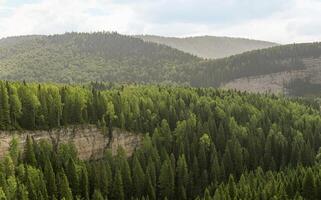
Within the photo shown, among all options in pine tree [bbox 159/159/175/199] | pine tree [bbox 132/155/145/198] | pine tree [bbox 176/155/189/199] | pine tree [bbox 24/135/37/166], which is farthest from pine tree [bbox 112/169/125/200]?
pine tree [bbox 24/135/37/166]

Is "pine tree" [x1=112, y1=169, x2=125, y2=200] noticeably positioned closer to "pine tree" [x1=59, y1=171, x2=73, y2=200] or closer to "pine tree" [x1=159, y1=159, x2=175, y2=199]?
"pine tree" [x1=159, y1=159, x2=175, y2=199]

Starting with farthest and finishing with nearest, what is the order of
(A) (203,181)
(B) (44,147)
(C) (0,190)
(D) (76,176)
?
1. (A) (203,181)
2. (B) (44,147)
3. (D) (76,176)
4. (C) (0,190)

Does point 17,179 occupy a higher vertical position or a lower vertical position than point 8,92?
lower

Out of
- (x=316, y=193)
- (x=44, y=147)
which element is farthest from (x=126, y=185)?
(x=316, y=193)

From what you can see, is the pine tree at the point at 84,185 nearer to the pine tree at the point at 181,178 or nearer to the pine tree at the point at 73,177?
the pine tree at the point at 73,177

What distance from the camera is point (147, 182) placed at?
18400cm

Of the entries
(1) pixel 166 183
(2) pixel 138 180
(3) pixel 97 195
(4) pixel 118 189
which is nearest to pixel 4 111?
(3) pixel 97 195

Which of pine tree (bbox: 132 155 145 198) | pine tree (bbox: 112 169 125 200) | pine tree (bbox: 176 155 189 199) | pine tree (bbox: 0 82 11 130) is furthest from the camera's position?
pine tree (bbox: 176 155 189 199)

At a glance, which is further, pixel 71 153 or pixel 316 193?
pixel 71 153

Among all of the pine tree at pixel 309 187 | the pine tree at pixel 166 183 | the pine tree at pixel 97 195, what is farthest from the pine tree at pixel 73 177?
the pine tree at pixel 309 187

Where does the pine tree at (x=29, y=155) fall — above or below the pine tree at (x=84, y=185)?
above

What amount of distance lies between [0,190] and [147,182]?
5498 cm

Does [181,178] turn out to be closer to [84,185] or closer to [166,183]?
[166,183]

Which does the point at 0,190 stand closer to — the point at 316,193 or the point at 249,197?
the point at 249,197
